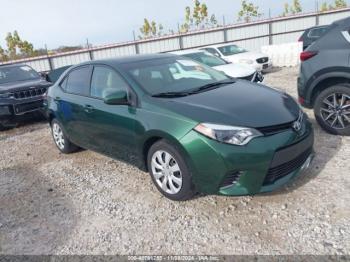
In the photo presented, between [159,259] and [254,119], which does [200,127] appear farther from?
[159,259]

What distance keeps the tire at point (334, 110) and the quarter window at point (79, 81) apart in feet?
11.4

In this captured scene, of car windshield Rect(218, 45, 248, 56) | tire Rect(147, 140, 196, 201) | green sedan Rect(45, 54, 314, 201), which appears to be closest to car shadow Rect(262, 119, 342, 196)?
green sedan Rect(45, 54, 314, 201)

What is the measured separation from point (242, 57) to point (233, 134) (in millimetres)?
10365

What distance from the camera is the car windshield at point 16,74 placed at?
353 inches

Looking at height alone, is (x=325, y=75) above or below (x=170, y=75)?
below

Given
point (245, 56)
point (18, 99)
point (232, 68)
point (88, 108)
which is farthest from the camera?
point (245, 56)

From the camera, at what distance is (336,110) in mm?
4883

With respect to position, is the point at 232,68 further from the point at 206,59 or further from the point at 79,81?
the point at 79,81

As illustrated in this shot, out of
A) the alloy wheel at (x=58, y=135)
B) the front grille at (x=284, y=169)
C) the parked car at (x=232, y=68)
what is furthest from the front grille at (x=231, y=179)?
the parked car at (x=232, y=68)

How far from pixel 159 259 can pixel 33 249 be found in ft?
4.20

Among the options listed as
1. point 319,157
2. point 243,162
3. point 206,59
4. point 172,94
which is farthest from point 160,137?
point 206,59

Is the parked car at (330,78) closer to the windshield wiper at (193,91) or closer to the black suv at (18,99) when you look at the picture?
the windshield wiper at (193,91)

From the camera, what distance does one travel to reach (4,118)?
7.89 meters

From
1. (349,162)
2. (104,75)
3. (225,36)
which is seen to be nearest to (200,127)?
(104,75)
